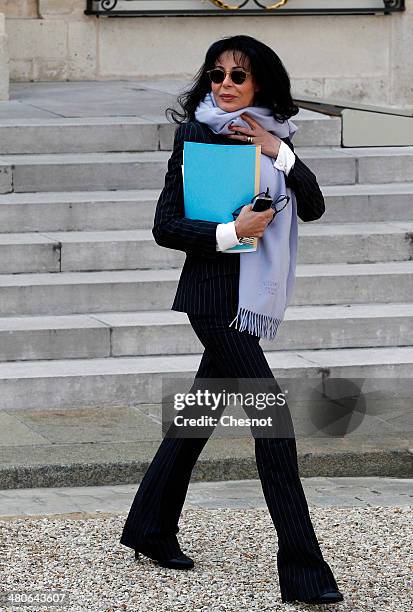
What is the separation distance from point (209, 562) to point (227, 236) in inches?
48.6

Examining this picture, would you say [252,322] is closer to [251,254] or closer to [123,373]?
[251,254]

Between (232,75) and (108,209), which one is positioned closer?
(232,75)

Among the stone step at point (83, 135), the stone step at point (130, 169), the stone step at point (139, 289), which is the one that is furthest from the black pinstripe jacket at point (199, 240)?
the stone step at point (83, 135)

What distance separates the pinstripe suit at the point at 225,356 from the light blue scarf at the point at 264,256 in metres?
0.04

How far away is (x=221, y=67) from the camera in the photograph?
4570 millimetres

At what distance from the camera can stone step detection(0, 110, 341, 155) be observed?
A: 391 inches

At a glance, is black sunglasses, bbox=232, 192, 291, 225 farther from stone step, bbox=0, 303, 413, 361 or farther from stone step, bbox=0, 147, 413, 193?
stone step, bbox=0, 147, 413, 193

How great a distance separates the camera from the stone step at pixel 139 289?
320 inches

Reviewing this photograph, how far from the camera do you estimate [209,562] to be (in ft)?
16.4

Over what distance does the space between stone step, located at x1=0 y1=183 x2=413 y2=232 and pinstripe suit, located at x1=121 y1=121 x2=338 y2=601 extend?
4343 millimetres

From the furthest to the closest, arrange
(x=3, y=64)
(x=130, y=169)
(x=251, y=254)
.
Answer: (x=3, y=64), (x=130, y=169), (x=251, y=254)

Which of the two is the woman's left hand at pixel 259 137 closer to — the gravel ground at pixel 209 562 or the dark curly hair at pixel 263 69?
the dark curly hair at pixel 263 69

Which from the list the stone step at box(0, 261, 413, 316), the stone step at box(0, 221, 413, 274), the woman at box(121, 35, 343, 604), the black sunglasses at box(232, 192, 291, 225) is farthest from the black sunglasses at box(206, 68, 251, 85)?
the stone step at box(0, 221, 413, 274)

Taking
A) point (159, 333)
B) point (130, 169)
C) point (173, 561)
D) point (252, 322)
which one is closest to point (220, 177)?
point (252, 322)
